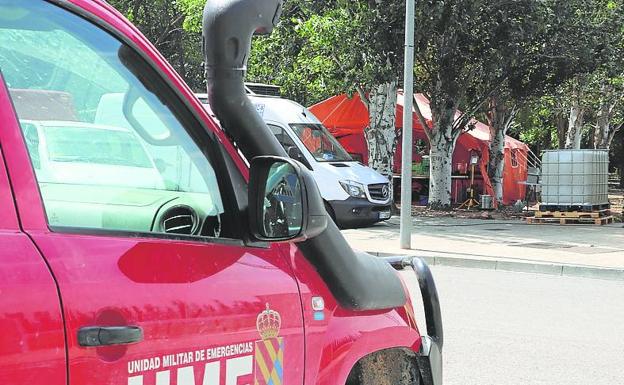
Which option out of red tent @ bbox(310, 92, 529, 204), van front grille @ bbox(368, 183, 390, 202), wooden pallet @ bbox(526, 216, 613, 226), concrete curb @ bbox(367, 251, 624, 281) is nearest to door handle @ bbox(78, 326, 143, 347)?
concrete curb @ bbox(367, 251, 624, 281)

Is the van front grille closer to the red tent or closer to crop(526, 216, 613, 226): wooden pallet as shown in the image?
crop(526, 216, 613, 226): wooden pallet

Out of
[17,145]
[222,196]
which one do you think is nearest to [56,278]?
[17,145]

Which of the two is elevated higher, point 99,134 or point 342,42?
point 342,42

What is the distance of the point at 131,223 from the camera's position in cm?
215

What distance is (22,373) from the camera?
1.52 m

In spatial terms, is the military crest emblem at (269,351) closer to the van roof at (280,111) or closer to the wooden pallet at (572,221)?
the van roof at (280,111)

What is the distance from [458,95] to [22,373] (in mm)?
19992

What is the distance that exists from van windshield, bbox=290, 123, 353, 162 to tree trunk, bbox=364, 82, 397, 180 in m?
3.41

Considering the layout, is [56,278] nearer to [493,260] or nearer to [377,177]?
[493,260]

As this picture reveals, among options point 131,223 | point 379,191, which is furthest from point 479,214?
point 131,223

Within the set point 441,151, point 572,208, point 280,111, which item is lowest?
point 572,208

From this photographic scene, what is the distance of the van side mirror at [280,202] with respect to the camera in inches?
82.6

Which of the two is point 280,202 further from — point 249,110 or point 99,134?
point 99,134

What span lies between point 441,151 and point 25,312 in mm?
20575
